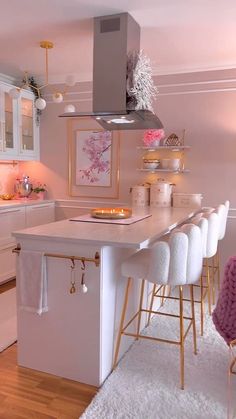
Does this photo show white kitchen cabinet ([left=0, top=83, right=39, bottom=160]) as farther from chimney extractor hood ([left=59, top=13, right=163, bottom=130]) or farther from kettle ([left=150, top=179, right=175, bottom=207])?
kettle ([left=150, top=179, right=175, bottom=207])

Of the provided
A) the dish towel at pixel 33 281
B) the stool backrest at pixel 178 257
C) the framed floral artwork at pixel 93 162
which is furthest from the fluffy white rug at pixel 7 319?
the framed floral artwork at pixel 93 162

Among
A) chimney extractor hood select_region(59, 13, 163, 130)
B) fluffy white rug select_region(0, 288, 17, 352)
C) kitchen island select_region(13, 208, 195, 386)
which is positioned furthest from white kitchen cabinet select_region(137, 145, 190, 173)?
fluffy white rug select_region(0, 288, 17, 352)

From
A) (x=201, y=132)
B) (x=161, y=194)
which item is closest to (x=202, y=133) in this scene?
(x=201, y=132)

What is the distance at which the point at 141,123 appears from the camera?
3131 millimetres

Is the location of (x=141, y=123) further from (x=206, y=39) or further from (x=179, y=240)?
(x=179, y=240)

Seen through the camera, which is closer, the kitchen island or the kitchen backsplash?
the kitchen island

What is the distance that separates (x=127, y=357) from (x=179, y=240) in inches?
39.8

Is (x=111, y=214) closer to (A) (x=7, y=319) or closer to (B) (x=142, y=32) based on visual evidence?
(A) (x=7, y=319)

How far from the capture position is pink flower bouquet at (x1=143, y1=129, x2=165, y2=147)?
3.94 meters

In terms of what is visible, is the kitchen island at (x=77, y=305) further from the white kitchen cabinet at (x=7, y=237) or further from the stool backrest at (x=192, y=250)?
the white kitchen cabinet at (x=7, y=237)

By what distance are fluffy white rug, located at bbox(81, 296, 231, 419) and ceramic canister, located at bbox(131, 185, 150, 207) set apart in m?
1.80

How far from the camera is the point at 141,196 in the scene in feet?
13.4

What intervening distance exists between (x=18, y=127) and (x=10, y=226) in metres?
1.32

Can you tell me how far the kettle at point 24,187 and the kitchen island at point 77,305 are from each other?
2.49m
